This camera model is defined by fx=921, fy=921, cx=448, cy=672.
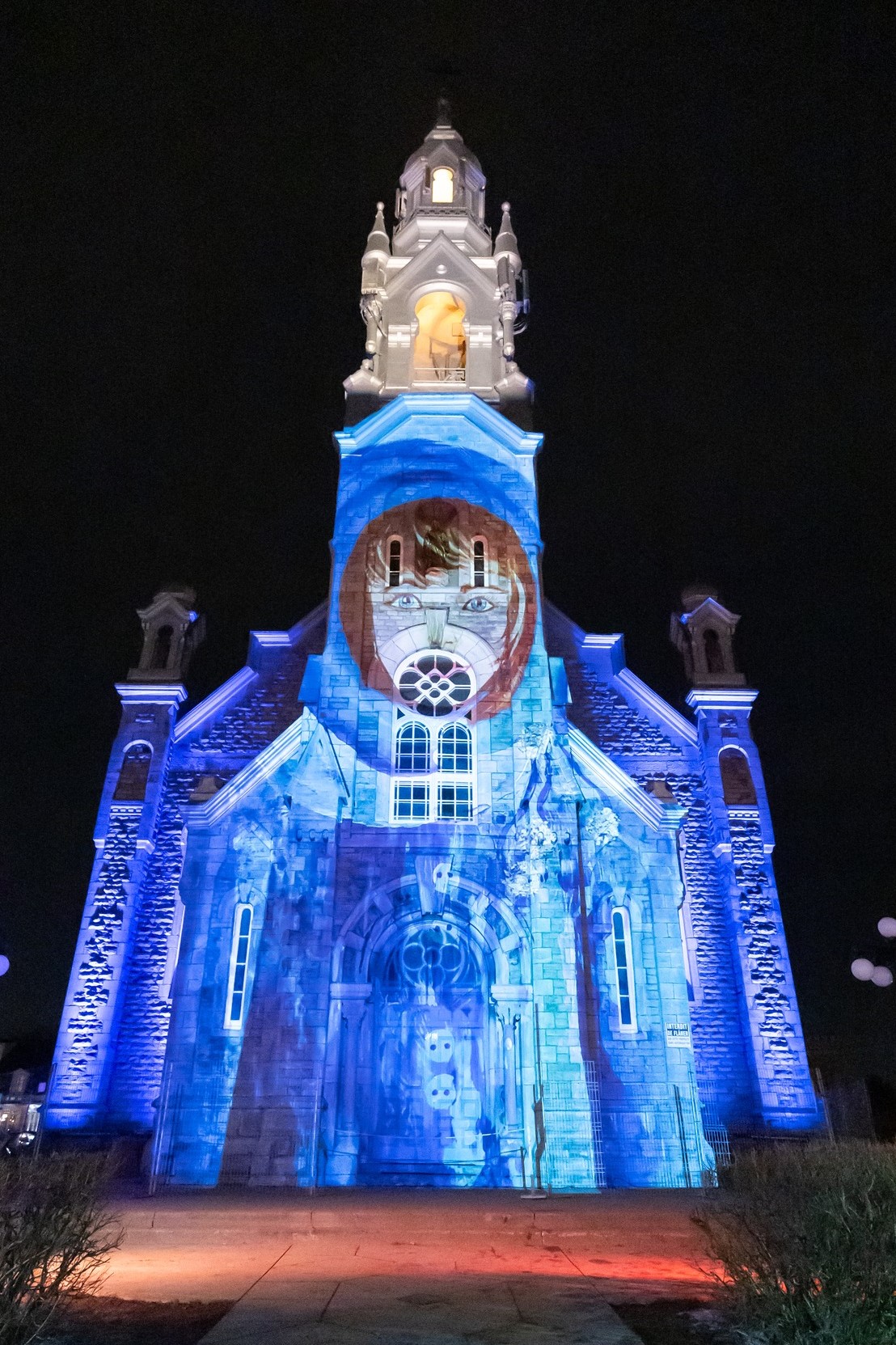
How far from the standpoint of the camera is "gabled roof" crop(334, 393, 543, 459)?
25.4 metres

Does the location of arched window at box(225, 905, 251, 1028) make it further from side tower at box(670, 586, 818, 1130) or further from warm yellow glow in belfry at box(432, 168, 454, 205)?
warm yellow glow in belfry at box(432, 168, 454, 205)

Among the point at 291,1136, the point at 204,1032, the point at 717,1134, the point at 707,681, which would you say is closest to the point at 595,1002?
the point at 717,1134

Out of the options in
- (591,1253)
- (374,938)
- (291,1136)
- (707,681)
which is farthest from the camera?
(707,681)

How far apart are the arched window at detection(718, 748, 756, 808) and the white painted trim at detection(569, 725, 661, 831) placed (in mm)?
3634

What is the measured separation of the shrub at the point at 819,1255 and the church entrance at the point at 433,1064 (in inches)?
480

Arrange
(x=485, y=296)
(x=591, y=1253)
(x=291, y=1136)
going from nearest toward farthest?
(x=591, y=1253) < (x=291, y=1136) < (x=485, y=296)

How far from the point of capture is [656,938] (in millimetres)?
19469

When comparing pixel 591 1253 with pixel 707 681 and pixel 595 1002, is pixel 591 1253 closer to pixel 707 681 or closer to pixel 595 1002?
pixel 595 1002

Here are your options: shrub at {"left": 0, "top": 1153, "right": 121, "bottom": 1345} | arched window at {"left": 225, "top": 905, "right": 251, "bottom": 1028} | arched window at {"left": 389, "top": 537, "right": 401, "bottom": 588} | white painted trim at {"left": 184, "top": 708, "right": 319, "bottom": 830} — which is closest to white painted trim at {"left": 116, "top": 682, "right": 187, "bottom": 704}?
white painted trim at {"left": 184, "top": 708, "right": 319, "bottom": 830}

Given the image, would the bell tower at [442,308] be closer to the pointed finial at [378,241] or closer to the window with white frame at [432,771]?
the pointed finial at [378,241]

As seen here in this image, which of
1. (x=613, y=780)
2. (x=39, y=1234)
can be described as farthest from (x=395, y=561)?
(x=39, y=1234)

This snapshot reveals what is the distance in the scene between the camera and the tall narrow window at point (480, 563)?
23734 millimetres

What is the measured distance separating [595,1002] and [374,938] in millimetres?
4703

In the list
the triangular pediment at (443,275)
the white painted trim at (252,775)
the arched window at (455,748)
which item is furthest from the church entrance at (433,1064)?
the triangular pediment at (443,275)
